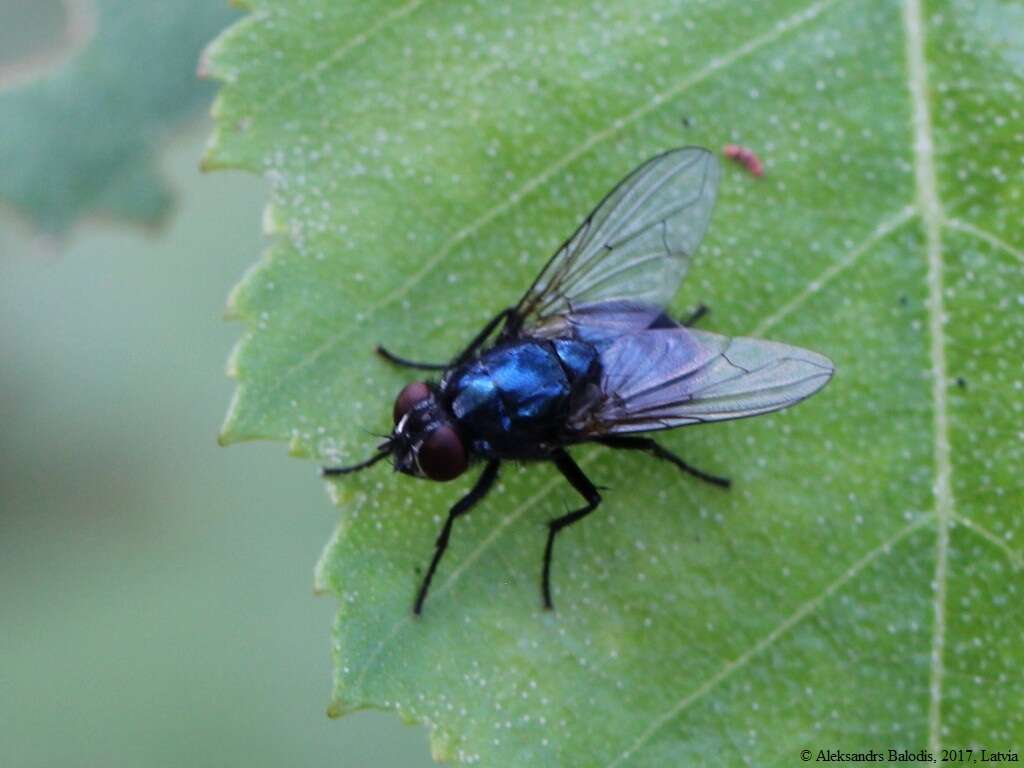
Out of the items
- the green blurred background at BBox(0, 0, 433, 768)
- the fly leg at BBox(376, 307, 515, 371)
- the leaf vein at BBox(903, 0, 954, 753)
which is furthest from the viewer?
the green blurred background at BBox(0, 0, 433, 768)

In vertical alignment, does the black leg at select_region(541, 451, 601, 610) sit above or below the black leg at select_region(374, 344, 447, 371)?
below

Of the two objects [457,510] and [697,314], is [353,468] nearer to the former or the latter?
[457,510]

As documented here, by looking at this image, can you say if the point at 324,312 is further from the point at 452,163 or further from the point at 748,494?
the point at 748,494

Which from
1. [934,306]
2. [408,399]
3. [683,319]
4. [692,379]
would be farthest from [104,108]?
[934,306]

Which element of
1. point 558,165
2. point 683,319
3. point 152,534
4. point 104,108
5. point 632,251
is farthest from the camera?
point 152,534

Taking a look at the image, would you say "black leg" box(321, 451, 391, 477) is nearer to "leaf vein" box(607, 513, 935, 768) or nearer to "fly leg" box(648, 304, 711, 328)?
"fly leg" box(648, 304, 711, 328)

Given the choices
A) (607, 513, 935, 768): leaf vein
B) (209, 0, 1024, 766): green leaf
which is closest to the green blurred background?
(209, 0, 1024, 766): green leaf
